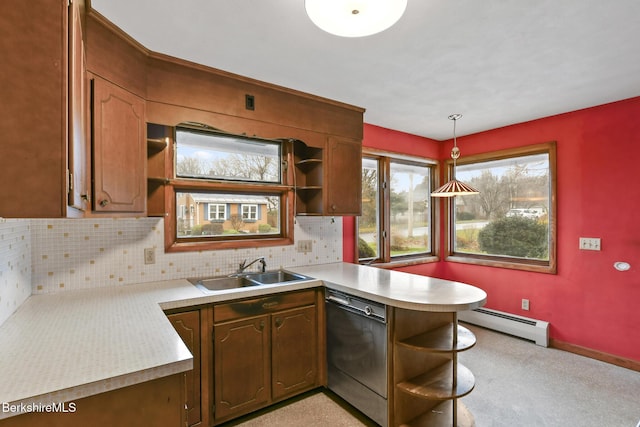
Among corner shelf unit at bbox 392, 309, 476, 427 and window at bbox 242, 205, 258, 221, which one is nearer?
corner shelf unit at bbox 392, 309, 476, 427

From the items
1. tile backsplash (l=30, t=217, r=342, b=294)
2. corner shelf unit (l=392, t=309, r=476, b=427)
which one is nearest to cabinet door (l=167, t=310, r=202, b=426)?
tile backsplash (l=30, t=217, r=342, b=294)

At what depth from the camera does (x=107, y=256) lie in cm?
218

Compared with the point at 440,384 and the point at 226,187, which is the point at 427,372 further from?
the point at 226,187

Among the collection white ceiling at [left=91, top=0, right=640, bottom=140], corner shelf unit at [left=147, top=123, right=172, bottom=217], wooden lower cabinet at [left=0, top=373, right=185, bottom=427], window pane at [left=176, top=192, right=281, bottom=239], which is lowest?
wooden lower cabinet at [left=0, top=373, right=185, bottom=427]

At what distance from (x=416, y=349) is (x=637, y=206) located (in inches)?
103

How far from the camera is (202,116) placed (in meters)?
2.30

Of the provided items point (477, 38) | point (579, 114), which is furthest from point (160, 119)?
point (579, 114)

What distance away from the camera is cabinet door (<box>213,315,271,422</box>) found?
201 cm

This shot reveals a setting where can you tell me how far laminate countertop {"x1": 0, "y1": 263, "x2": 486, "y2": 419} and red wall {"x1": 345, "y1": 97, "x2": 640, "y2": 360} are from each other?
1.49m

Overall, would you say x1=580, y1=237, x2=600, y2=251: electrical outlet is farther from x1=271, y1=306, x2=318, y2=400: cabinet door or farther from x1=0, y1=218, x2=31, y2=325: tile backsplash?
x1=0, y1=218, x2=31, y2=325: tile backsplash

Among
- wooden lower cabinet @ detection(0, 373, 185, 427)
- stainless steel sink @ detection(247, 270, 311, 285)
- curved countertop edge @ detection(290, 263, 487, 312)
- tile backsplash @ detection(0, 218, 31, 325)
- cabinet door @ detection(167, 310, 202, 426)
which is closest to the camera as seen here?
wooden lower cabinet @ detection(0, 373, 185, 427)

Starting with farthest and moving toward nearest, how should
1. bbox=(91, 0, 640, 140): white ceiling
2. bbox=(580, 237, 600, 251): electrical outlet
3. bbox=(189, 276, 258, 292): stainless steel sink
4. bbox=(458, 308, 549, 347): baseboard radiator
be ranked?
bbox=(458, 308, 549, 347): baseboard radiator < bbox=(580, 237, 600, 251): electrical outlet < bbox=(189, 276, 258, 292): stainless steel sink < bbox=(91, 0, 640, 140): white ceiling

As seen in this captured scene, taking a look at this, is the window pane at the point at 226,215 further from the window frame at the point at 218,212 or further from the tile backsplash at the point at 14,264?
the tile backsplash at the point at 14,264

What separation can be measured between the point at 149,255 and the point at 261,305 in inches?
36.5
